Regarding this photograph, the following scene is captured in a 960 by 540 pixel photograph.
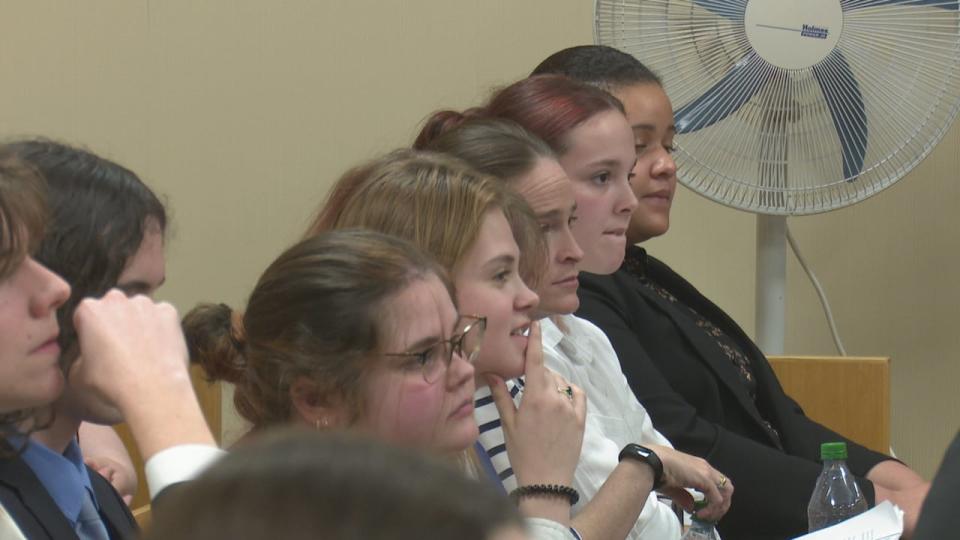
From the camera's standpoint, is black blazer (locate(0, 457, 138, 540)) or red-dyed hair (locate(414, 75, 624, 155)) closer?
black blazer (locate(0, 457, 138, 540))

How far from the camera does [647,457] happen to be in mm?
1891

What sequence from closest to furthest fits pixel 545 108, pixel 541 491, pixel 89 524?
1. pixel 89 524
2. pixel 541 491
3. pixel 545 108

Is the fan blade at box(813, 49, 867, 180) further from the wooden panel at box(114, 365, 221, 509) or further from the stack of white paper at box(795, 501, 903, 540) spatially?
the wooden panel at box(114, 365, 221, 509)

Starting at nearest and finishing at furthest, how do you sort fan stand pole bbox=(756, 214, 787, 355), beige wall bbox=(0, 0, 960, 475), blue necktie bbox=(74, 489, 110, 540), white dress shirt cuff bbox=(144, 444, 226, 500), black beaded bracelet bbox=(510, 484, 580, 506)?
white dress shirt cuff bbox=(144, 444, 226, 500)
blue necktie bbox=(74, 489, 110, 540)
black beaded bracelet bbox=(510, 484, 580, 506)
beige wall bbox=(0, 0, 960, 475)
fan stand pole bbox=(756, 214, 787, 355)

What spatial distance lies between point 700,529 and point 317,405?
0.71 meters

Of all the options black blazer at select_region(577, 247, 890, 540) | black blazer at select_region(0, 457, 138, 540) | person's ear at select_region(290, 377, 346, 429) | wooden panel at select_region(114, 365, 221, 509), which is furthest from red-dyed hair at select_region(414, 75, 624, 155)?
black blazer at select_region(0, 457, 138, 540)

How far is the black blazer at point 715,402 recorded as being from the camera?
241 cm

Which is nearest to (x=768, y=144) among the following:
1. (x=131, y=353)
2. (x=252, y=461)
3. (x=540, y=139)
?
(x=540, y=139)

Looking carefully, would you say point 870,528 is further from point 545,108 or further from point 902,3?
point 902,3

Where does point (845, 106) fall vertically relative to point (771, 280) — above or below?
above

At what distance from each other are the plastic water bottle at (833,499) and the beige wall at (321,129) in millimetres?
1416

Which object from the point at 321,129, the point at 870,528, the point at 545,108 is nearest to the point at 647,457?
the point at 870,528

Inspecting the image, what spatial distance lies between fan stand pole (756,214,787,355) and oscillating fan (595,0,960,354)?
20 cm

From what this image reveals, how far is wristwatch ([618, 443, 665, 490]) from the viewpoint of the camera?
6.18ft
